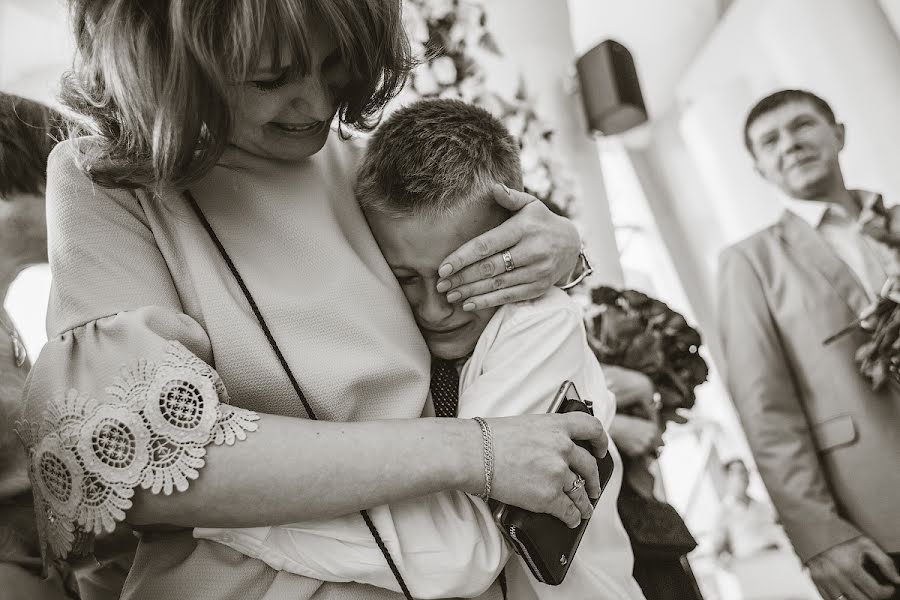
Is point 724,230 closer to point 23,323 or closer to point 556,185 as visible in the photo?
point 556,185

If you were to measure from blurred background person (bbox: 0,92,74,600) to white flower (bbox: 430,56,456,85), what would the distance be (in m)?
1.40

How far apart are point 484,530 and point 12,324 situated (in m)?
1.38

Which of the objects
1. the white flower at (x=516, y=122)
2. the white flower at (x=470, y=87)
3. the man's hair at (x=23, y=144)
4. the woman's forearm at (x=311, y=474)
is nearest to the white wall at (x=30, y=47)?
the man's hair at (x=23, y=144)

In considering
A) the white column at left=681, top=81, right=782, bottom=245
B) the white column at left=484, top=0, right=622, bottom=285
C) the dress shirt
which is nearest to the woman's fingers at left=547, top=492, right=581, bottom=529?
the dress shirt

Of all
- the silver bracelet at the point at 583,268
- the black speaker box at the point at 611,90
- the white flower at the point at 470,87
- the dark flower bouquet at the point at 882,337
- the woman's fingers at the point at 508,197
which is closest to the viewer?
the woman's fingers at the point at 508,197

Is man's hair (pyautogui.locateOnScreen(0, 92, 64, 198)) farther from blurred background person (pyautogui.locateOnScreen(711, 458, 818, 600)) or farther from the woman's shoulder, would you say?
blurred background person (pyautogui.locateOnScreen(711, 458, 818, 600))

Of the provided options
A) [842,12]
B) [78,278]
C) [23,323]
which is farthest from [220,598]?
[842,12]

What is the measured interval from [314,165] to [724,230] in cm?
218

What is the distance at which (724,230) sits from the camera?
304 cm

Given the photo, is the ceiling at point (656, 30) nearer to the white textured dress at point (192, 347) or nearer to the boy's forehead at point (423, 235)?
the boy's forehead at point (423, 235)

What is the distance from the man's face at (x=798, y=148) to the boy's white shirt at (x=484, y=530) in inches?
67.7

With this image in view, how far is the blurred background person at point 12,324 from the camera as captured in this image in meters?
1.33

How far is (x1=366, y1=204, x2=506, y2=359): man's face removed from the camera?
1.40 m

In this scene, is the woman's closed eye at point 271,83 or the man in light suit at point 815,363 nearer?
the woman's closed eye at point 271,83
